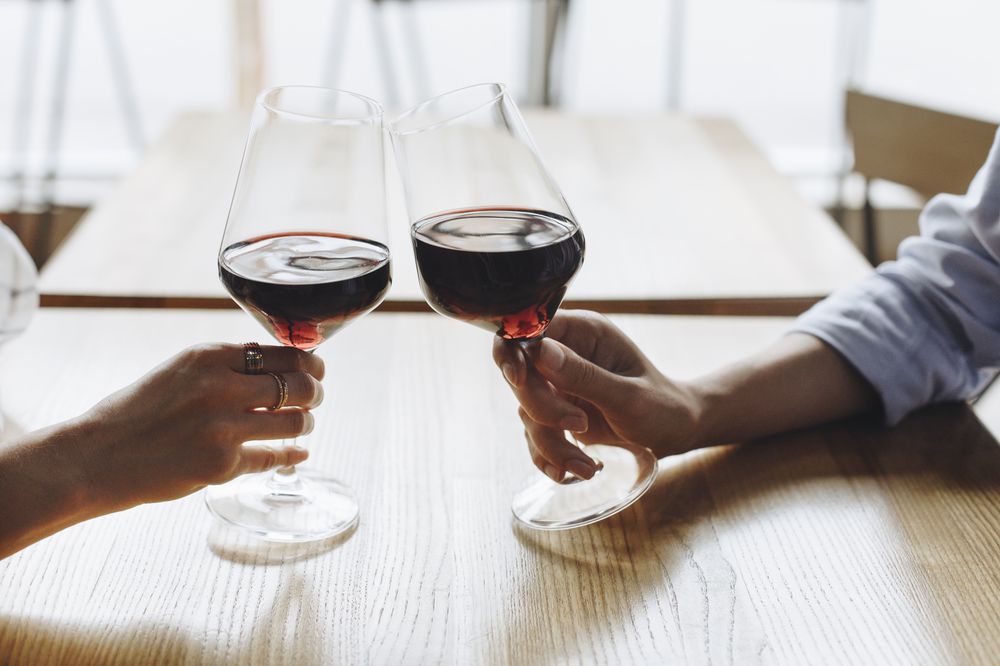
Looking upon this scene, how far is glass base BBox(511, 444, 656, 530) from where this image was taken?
78 cm

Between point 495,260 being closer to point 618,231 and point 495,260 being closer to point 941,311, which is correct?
point 941,311

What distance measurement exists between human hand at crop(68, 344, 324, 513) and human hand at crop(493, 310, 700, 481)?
177mm

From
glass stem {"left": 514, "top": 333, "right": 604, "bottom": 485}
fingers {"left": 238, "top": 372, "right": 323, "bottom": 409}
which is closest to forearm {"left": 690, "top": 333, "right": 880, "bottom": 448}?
glass stem {"left": 514, "top": 333, "right": 604, "bottom": 485}

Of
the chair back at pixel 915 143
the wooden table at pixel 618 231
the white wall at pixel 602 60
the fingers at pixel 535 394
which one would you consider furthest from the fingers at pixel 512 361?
the white wall at pixel 602 60

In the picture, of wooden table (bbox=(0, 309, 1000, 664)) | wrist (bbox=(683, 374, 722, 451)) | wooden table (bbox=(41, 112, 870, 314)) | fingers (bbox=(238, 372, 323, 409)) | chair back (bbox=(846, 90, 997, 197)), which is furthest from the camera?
chair back (bbox=(846, 90, 997, 197))

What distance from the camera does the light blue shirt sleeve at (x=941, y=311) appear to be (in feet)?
3.22

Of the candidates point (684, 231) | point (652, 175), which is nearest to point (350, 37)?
point (652, 175)

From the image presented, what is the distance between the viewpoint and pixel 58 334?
1103 millimetres

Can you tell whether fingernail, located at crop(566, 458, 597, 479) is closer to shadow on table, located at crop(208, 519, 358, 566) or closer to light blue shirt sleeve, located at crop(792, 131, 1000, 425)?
shadow on table, located at crop(208, 519, 358, 566)

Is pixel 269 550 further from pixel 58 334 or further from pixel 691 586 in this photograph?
pixel 58 334

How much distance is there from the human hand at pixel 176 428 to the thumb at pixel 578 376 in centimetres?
19

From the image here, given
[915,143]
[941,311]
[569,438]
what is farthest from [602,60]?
[569,438]

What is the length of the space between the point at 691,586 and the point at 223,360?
367 mm

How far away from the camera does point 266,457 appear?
0.79 metres
